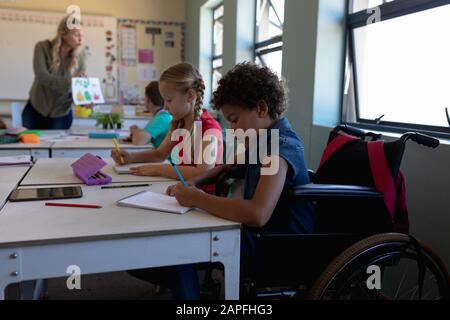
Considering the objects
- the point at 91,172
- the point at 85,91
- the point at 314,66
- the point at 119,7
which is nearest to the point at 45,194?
the point at 91,172

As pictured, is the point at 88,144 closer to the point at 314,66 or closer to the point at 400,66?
the point at 314,66

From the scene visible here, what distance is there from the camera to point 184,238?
1034mm

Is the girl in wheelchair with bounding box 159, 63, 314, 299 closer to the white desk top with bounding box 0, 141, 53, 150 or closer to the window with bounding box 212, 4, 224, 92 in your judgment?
the white desk top with bounding box 0, 141, 53, 150

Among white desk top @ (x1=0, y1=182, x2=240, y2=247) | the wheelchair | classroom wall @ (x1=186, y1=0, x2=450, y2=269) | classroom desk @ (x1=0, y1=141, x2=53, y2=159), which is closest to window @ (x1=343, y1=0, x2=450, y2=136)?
classroom wall @ (x1=186, y1=0, x2=450, y2=269)

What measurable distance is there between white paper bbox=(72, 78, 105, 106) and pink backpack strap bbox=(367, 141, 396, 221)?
2.72m

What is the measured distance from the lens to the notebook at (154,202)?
117 centimetres

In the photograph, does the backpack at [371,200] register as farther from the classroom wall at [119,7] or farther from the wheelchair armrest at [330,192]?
the classroom wall at [119,7]

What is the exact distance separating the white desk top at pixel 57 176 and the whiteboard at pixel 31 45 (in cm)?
398

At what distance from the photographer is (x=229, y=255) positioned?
107 cm

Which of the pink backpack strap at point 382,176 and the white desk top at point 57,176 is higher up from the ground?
the pink backpack strap at point 382,176

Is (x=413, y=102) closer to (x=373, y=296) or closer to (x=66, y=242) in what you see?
(x=373, y=296)

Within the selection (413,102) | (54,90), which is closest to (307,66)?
(413,102)

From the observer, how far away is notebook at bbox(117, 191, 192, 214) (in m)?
1.17

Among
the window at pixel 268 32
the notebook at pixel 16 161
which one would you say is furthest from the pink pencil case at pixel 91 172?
the window at pixel 268 32
